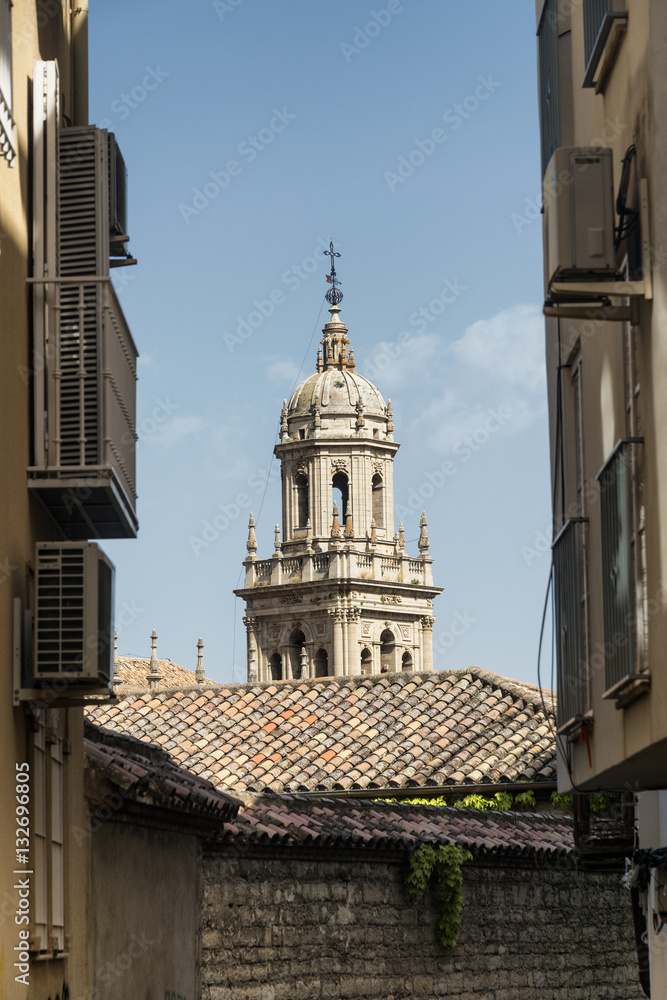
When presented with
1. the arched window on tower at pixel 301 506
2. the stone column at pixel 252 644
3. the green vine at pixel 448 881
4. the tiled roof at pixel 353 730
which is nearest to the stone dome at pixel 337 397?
the arched window on tower at pixel 301 506

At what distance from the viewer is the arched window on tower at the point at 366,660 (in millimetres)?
80188

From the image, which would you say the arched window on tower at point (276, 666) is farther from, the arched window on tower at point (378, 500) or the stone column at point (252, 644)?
A: the arched window on tower at point (378, 500)

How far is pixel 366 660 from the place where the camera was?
80.5m

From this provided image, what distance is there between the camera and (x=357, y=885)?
15.3 meters

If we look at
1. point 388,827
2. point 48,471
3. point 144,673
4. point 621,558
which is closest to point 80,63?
point 48,471

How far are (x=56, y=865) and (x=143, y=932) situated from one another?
8.06 feet

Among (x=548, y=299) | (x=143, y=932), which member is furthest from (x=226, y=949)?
(x=548, y=299)

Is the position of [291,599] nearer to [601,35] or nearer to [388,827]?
[388,827]

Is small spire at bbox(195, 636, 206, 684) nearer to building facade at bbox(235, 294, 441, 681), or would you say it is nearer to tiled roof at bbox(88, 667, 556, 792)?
building facade at bbox(235, 294, 441, 681)

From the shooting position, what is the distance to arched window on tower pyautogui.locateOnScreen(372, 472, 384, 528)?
80.6 m

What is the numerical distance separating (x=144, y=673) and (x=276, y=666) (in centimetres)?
2629

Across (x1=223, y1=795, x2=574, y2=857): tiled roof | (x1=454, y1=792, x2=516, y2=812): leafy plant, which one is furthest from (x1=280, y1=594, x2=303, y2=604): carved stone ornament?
(x1=223, y1=795, x2=574, y2=857): tiled roof

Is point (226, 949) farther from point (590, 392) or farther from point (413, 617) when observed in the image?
point (413, 617)

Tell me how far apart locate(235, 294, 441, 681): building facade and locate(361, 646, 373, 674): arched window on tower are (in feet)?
0.16
